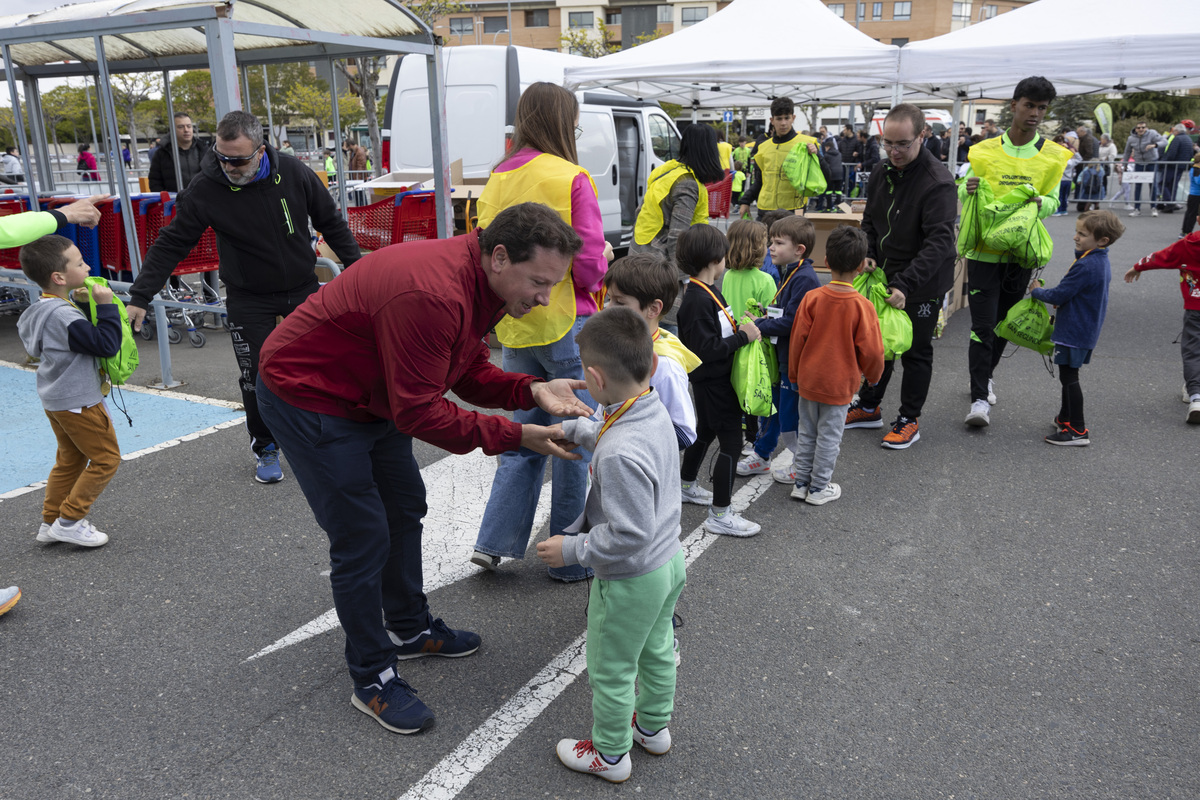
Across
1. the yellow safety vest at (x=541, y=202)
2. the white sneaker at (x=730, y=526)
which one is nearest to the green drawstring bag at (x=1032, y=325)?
the white sneaker at (x=730, y=526)

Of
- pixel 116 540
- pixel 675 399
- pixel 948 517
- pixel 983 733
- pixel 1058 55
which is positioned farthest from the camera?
pixel 1058 55

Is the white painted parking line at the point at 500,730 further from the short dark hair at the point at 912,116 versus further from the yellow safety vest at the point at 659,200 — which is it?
the yellow safety vest at the point at 659,200

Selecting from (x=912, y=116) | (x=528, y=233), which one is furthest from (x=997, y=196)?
(x=528, y=233)

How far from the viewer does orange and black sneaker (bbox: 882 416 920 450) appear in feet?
17.7

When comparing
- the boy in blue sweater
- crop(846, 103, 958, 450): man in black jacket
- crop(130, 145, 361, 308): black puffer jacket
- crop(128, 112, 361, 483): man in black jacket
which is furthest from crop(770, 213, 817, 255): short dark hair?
crop(130, 145, 361, 308): black puffer jacket

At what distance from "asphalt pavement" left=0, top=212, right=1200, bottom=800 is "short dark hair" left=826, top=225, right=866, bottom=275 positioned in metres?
1.29

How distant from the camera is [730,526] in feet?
13.7

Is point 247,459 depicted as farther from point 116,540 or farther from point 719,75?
point 719,75

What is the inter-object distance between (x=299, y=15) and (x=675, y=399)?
556 cm

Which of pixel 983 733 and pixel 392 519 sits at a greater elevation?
pixel 392 519

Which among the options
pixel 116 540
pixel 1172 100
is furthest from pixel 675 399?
pixel 1172 100

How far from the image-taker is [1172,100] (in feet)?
113

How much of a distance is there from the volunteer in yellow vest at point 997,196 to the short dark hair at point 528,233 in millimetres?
4194

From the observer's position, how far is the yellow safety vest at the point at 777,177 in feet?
27.0
